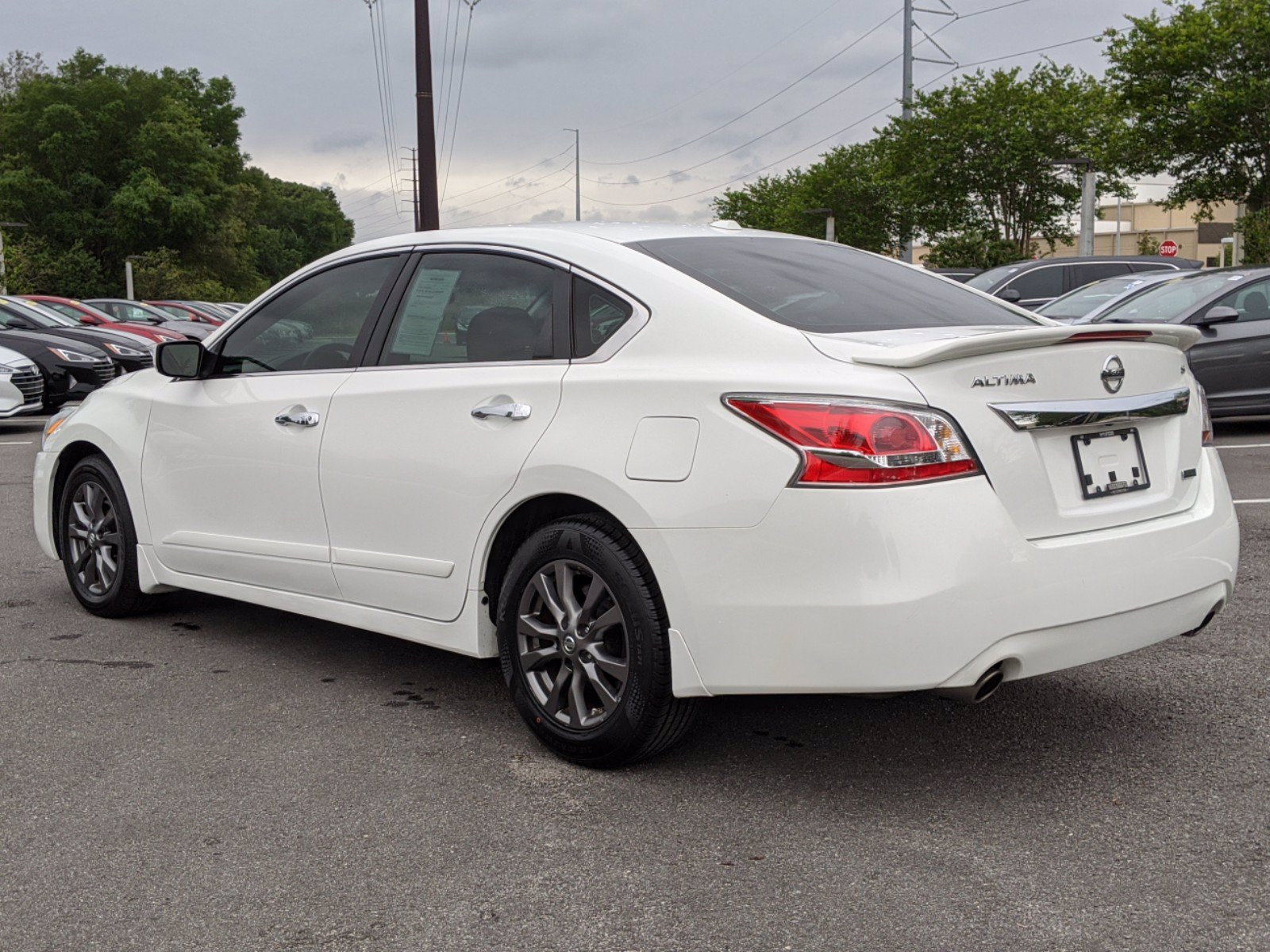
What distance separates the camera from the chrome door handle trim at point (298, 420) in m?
4.54

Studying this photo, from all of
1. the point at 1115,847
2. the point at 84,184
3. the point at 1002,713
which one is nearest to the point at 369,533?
the point at 1002,713

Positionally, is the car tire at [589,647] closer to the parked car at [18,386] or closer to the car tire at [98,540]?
the car tire at [98,540]

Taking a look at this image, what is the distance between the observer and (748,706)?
4.34 m

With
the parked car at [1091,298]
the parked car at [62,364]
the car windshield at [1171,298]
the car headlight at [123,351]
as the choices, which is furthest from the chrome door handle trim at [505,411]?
the car headlight at [123,351]

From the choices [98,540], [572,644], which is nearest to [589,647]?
[572,644]

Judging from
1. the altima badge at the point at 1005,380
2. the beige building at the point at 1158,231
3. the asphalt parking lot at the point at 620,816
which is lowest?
the asphalt parking lot at the point at 620,816

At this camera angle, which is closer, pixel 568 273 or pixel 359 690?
pixel 568 273

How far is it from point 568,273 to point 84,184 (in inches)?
2385

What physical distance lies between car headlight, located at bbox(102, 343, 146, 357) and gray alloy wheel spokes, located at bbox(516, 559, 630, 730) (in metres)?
16.5

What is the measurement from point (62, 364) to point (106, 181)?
48300mm

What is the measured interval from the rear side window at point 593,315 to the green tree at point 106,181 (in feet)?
187

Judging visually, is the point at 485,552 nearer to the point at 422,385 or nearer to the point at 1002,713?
the point at 422,385

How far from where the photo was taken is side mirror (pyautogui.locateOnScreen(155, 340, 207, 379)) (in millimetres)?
5105

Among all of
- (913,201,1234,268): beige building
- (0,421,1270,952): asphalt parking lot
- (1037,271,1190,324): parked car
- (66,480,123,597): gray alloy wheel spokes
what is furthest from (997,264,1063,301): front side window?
(913,201,1234,268): beige building
